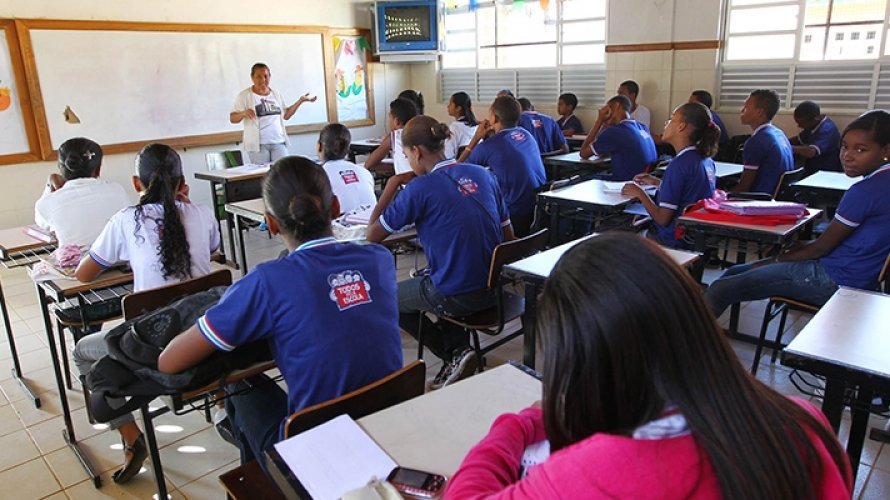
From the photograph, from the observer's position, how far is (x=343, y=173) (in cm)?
362

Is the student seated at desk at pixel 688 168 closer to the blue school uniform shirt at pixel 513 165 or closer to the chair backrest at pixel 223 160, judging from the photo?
the blue school uniform shirt at pixel 513 165

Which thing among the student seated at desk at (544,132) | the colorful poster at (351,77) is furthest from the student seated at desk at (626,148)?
the colorful poster at (351,77)

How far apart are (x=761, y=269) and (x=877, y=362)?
1314 millimetres

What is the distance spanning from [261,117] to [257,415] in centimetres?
497

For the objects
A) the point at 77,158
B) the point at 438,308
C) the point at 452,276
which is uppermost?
the point at 77,158

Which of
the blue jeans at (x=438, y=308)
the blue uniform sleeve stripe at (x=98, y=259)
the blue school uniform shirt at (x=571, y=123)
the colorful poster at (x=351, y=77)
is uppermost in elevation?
the colorful poster at (x=351, y=77)

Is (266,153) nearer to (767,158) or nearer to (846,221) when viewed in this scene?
(767,158)

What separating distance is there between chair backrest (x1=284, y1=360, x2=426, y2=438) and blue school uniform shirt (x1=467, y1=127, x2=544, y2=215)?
273 centimetres

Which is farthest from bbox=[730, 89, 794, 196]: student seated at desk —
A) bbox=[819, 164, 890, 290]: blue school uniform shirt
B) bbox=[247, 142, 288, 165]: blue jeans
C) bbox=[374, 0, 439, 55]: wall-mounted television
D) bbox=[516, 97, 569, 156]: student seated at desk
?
bbox=[374, 0, 439, 55]: wall-mounted television

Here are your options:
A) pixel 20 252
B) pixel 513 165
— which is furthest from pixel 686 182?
pixel 20 252

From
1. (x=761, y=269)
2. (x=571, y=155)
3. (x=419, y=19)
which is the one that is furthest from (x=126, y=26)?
(x=761, y=269)

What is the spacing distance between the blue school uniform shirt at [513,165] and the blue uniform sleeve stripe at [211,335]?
284 cm

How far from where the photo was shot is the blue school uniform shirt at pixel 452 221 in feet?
8.80

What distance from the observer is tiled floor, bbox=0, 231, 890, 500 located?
230 cm
